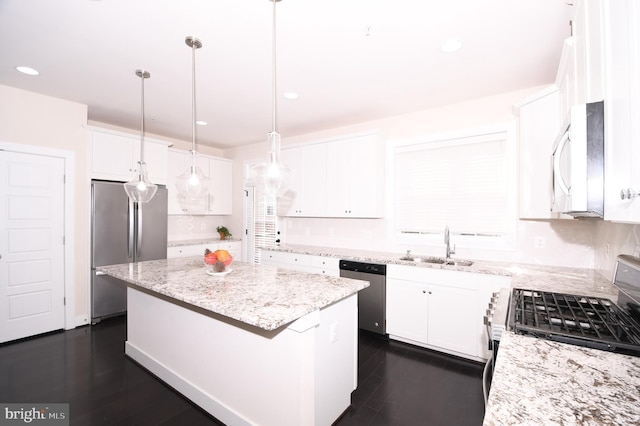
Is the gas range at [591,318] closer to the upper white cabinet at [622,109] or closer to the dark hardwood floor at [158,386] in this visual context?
the upper white cabinet at [622,109]

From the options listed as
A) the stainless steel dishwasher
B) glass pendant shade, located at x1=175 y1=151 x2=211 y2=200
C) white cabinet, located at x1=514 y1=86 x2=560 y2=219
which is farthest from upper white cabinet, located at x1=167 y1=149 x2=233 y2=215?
white cabinet, located at x1=514 y1=86 x2=560 y2=219

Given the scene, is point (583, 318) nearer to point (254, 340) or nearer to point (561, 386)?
point (561, 386)

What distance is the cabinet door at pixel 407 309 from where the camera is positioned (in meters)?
2.97

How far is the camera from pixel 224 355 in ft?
6.33

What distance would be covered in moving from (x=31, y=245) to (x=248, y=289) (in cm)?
299

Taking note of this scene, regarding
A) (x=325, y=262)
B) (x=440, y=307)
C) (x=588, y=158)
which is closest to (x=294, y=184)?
(x=325, y=262)

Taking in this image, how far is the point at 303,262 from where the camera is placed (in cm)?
390

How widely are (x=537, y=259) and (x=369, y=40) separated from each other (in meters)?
2.57

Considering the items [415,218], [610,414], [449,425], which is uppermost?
[415,218]

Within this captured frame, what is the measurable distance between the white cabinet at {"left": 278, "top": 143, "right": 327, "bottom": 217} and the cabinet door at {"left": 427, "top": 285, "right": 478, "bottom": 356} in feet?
6.13

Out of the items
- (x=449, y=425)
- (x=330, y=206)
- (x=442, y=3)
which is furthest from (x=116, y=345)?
(x=442, y=3)

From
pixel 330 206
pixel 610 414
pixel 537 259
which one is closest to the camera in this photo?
pixel 610 414

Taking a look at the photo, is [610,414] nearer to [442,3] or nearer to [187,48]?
[442,3]

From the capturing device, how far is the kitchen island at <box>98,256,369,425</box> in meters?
1.60
